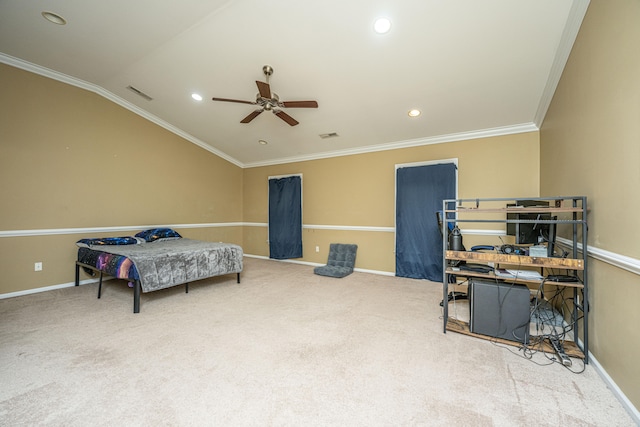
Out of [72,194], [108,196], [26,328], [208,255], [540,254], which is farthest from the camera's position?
[108,196]

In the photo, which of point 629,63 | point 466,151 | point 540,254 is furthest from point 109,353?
point 466,151

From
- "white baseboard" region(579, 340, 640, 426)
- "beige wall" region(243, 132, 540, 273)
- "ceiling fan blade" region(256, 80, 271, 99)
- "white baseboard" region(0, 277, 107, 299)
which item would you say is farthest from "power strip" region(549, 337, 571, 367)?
"white baseboard" region(0, 277, 107, 299)

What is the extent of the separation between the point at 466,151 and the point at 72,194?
6.34 m

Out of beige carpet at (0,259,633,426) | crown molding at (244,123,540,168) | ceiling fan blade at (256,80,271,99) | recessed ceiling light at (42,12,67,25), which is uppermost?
recessed ceiling light at (42,12,67,25)

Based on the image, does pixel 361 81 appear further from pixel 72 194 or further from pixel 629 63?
pixel 72 194

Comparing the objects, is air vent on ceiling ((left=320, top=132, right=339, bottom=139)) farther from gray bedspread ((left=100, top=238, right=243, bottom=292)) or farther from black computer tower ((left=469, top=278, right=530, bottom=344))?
black computer tower ((left=469, top=278, right=530, bottom=344))

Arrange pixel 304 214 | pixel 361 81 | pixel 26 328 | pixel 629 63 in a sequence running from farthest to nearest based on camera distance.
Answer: pixel 304 214
pixel 361 81
pixel 26 328
pixel 629 63

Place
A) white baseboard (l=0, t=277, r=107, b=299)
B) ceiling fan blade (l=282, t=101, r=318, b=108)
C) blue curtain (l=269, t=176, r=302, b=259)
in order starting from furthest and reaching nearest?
blue curtain (l=269, t=176, r=302, b=259) < white baseboard (l=0, t=277, r=107, b=299) < ceiling fan blade (l=282, t=101, r=318, b=108)

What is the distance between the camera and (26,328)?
2.50 m

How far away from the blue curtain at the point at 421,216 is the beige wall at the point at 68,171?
4.52 meters

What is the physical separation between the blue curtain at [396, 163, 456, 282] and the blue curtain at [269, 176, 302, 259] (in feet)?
7.39

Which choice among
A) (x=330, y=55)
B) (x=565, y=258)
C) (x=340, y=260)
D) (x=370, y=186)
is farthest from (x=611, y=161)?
(x=340, y=260)

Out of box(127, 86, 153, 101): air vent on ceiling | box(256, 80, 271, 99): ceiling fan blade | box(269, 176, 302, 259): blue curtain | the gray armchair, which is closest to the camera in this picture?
box(256, 80, 271, 99): ceiling fan blade

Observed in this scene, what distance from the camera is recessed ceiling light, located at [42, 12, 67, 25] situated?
2.60 metres
